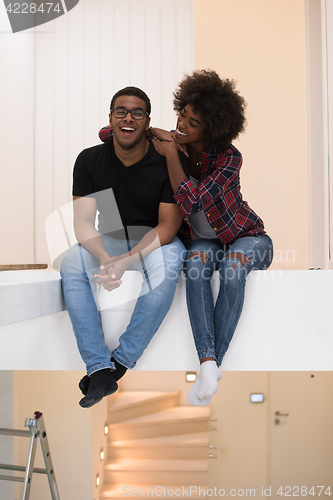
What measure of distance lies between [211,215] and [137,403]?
9.58 feet

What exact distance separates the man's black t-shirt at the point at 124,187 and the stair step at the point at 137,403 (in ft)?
9.05

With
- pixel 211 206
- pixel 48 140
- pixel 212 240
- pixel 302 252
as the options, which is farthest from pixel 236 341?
pixel 48 140

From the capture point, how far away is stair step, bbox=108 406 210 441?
12.3 feet

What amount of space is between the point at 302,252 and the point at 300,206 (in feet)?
1.05

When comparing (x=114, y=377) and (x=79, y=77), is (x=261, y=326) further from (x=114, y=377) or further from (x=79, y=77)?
(x=79, y=77)

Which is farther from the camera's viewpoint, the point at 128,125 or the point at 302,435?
the point at 302,435

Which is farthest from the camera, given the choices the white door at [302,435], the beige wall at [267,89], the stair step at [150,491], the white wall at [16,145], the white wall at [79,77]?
the white door at [302,435]

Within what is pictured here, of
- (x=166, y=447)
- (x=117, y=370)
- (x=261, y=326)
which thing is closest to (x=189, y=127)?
(x=261, y=326)

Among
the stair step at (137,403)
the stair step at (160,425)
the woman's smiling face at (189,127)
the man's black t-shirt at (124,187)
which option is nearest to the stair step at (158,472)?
the stair step at (160,425)

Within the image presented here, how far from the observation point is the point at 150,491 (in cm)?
360

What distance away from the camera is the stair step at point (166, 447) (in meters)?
3.71

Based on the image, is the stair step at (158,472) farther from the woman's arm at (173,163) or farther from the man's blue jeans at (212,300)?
the woman's arm at (173,163)

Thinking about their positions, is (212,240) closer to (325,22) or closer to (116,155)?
(116,155)

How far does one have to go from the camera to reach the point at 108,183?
145cm
